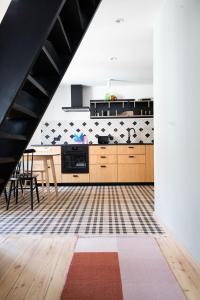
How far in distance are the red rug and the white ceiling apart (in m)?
2.34

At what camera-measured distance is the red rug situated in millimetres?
1617

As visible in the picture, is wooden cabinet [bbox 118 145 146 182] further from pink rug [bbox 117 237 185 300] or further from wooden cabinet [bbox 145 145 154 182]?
pink rug [bbox 117 237 185 300]

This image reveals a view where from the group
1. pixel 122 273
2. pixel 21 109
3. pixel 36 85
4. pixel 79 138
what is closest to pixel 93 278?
pixel 122 273

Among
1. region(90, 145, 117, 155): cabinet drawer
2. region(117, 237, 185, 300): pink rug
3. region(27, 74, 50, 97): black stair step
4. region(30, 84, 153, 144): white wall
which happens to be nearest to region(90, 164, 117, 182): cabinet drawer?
region(90, 145, 117, 155): cabinet drawer

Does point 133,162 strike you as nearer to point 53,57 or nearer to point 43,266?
point 43,266

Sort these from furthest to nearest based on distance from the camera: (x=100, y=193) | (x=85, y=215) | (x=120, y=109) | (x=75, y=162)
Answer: (x=120, y=109), (x=75, y=162), (x=100, y=193), (x=85, y=215)

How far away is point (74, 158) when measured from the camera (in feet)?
19.4

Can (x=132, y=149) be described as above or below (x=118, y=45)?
below

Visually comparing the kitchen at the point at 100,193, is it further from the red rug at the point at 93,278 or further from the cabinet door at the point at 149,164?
the cabinet door at the point at 149,164

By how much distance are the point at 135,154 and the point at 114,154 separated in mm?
448

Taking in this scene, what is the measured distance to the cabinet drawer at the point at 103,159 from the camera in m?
5.84

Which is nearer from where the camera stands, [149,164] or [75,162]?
[149,164]

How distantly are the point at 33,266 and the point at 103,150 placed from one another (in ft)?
13.1

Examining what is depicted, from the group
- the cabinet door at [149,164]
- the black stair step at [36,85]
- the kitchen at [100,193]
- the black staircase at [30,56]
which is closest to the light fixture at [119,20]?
the kitchen at [100,193]
